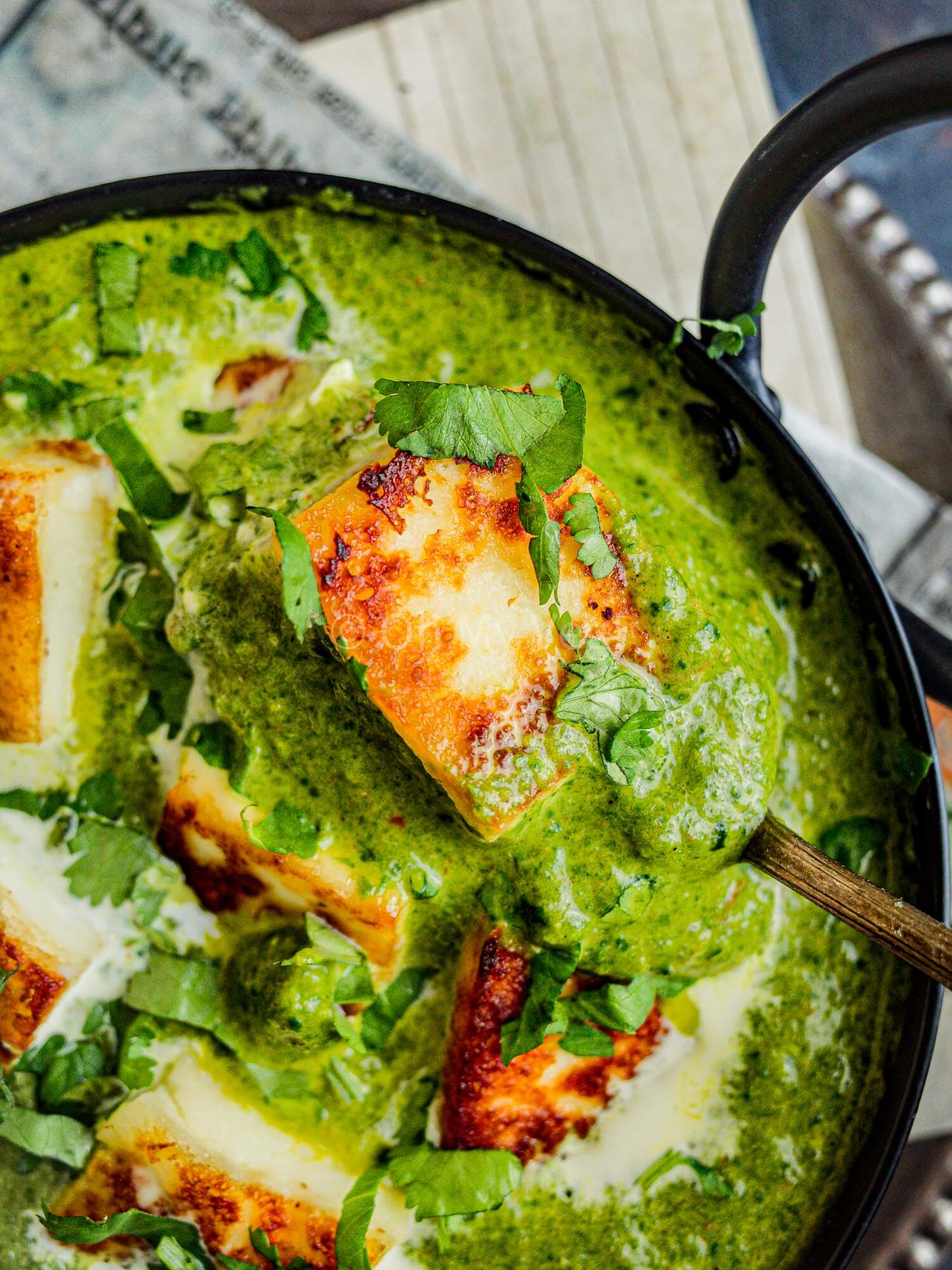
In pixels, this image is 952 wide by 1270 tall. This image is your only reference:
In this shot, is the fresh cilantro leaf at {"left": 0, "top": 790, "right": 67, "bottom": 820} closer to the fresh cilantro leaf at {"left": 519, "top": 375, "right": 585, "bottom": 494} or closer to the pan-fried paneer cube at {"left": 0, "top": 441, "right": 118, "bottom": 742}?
the pan-fried paneer cube at {"left": 0, "top": 441, "right": 118, "bottom": 742}

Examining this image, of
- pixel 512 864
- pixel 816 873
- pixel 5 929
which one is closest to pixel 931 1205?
pixel 816 873

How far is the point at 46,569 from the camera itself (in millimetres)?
1854

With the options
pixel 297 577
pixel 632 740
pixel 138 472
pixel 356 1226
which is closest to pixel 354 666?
pixel 297 577

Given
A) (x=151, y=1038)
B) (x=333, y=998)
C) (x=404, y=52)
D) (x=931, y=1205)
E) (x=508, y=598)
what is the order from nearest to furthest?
(x=508, y=598) → (x=333, y=998) → (x=151, y=1038) → (x=931, y=1205) → (x=404, y=52)

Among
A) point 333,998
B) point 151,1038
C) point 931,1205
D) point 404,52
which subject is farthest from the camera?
point 404,52

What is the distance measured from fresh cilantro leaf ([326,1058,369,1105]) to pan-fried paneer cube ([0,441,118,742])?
0.72 m

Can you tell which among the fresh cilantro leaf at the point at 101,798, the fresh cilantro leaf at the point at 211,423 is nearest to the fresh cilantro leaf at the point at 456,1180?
the fresh cilantro leaf at the point at 101,798

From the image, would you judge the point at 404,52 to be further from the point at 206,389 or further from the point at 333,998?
the point at 333,998

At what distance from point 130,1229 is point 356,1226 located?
1.20 feet

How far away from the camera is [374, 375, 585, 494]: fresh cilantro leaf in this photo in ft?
5.41

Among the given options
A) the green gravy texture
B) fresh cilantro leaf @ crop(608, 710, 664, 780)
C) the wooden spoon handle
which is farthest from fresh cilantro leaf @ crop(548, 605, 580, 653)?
the wooden spoon handle

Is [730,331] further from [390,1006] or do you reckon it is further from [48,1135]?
[48,1135]

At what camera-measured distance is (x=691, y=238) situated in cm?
311

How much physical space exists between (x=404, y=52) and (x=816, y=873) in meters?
2.39
